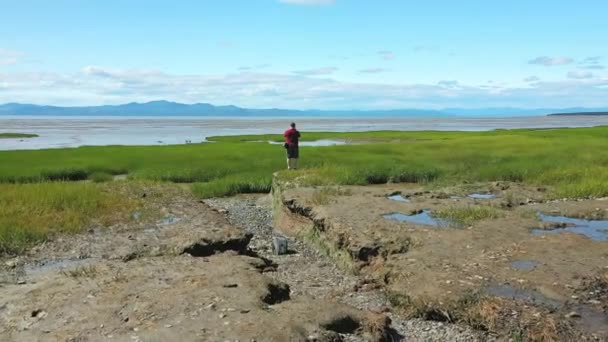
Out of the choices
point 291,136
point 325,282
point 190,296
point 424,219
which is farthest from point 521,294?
point 291,136

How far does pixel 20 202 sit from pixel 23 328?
514 inches

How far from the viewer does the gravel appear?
10109 millimetres

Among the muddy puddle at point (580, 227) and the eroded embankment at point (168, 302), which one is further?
the muddy puddle at point (580, 227)

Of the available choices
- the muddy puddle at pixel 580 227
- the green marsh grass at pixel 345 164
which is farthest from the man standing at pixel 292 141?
the muddy puddle at pixel 580 227

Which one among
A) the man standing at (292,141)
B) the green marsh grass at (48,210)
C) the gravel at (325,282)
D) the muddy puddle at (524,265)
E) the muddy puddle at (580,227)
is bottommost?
the gravel at (325,282)

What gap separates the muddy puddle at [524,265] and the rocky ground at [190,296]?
2966mm

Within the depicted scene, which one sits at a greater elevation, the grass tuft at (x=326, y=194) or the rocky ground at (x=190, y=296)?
the grass tuft at (x=326, y=194)

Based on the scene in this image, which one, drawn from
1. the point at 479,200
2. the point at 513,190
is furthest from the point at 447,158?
the point at 479,200

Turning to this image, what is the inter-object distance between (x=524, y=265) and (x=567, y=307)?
2.24 m

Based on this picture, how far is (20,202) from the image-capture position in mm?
21484

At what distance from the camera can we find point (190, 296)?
10625 millimetres

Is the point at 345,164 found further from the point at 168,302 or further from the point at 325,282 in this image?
the point at 168,302

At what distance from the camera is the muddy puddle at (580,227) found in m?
16.0

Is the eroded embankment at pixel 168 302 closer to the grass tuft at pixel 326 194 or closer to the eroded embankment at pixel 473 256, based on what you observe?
the eroded embankment at pixel 473 256
